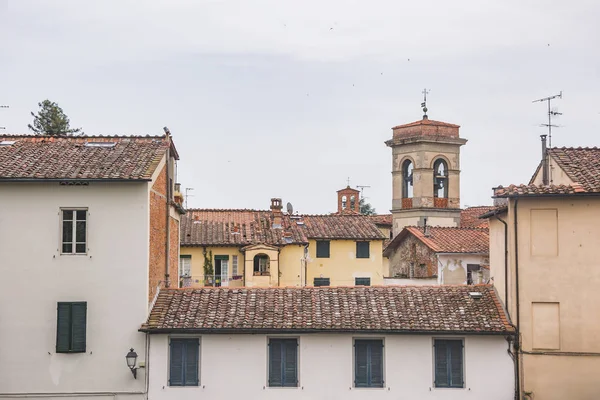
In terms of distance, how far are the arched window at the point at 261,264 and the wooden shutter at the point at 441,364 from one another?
21735 mm

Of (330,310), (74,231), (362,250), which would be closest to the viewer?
(74,231)

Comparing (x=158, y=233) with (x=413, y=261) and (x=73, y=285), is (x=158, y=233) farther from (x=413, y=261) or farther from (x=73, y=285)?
(x=413, y=261)

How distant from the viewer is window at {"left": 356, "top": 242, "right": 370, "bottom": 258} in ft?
157

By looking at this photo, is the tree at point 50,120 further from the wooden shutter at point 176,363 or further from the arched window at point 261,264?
the wooden shutter at point 176,363

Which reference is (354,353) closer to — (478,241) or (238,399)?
(238,399)

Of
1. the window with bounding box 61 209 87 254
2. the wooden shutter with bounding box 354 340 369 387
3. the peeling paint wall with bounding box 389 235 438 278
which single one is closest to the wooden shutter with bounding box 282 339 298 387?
the wooden shutter with bounding box 354 340 369 387

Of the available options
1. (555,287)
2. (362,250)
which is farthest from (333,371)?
(362,250)

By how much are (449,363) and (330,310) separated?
360 centimetres

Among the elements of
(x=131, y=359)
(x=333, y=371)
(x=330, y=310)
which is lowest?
(x=333, y=371)

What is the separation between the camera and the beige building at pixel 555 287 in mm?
23609

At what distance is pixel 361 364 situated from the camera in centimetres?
2389

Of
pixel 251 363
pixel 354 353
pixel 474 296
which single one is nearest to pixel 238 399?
pixel 251 363

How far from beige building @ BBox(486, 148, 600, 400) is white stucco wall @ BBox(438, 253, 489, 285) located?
687 inches

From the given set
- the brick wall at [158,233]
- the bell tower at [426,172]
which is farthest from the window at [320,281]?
the brick wall at [158,233]
